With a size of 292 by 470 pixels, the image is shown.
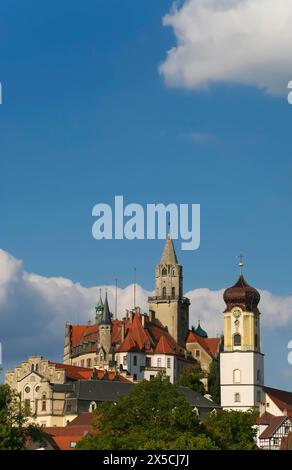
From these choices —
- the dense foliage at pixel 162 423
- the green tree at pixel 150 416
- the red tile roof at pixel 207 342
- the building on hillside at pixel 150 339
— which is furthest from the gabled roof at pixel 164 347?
the green tree at pixel 150 416

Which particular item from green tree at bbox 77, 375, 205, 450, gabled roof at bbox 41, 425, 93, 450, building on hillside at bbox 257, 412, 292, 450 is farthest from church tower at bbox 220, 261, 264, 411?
green tree at bbox 77, 375, 205, 450

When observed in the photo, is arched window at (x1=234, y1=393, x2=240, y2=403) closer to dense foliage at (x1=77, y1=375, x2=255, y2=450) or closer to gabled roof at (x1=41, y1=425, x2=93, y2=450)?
gabled roof at (x1=41, y1=425, x2=93, y2=450)

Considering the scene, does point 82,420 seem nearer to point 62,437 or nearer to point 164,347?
point 62,437

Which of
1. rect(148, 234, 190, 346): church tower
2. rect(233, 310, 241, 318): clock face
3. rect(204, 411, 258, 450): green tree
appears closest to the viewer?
rect(204, 411, 258, 450): green tree

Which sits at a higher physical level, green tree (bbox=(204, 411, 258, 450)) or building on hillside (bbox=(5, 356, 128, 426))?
building on hillside (bbox=(5, 356, 128, 426))

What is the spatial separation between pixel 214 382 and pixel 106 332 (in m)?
15.1

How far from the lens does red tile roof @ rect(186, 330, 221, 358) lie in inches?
6727

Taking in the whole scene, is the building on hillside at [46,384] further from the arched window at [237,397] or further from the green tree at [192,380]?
the arched window at [237,397]

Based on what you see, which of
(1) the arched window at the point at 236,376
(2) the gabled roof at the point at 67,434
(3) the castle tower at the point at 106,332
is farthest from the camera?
(3) the castle tower at the point at 106,332

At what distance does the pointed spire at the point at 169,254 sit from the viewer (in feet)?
586

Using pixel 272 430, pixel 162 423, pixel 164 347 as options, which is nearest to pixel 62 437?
pixel 162 423

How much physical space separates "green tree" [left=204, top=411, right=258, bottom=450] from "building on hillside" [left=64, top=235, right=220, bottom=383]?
49.2 m

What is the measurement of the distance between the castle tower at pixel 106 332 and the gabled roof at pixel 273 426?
33.0 metres
